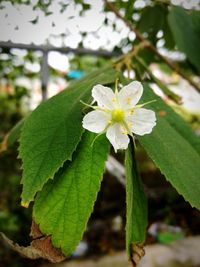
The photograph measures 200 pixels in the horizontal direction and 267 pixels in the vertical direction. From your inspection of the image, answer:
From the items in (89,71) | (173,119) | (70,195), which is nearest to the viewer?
(70,195)

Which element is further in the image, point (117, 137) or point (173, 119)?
point (173, 119)

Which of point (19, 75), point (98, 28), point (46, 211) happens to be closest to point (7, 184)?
point (19, 75)

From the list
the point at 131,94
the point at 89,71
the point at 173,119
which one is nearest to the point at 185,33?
the point at 173,119

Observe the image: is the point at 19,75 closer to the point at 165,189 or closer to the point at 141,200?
the point at 165,189

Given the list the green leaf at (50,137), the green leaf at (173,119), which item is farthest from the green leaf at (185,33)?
the green leaf at (50,137)

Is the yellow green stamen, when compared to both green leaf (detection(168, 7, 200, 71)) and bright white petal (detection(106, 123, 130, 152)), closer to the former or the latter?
bright white petal (detection(106, 123, 130, 152))

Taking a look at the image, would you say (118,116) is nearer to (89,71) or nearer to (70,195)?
(70,195)

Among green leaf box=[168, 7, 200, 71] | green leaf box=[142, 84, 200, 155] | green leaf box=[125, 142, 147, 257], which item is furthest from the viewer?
Answer: green leaf box=[168, 7, 200, 71]

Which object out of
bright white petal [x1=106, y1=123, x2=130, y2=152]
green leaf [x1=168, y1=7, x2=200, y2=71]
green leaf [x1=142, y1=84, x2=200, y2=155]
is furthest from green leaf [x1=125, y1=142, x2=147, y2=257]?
green leaf [x1=168, y1=7, x2=200, y2=71]
